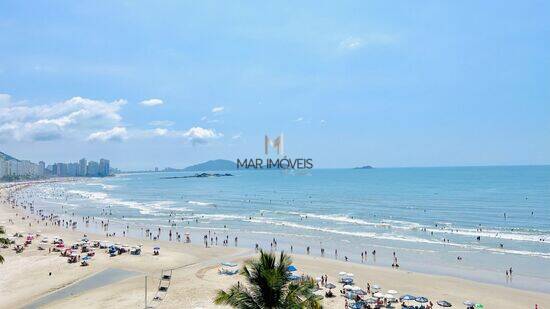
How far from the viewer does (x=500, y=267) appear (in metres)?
35.7

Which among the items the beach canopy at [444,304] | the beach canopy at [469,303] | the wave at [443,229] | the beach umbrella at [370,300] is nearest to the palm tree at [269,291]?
the beach umbrella at [370,300]

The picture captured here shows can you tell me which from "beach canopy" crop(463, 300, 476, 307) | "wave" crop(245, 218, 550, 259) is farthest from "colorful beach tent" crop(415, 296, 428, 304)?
"wave" crop(245, 218, 550, 259)

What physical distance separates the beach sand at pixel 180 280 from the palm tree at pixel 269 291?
14.6 metres

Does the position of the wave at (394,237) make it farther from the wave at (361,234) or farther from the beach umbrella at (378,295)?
the beach umbrella at (378,295)

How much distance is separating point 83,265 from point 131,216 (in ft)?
124

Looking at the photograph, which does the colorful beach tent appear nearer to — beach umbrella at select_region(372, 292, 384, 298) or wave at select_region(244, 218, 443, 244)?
beach umbrella at select_region(372, 292, 384, 298)

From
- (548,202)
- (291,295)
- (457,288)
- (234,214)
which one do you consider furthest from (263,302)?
(548,202)

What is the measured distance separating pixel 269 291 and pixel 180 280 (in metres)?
21.6

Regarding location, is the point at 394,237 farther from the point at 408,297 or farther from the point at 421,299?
the point at 421,299

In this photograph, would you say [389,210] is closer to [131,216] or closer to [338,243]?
[338,243]

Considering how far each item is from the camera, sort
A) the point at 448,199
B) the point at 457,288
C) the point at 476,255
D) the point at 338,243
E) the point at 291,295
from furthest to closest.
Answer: the point at 448,199, the point at 338,243, the point at 476,255, the point at 457,288, the point at 291,295

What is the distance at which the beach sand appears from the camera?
26922 millimetres

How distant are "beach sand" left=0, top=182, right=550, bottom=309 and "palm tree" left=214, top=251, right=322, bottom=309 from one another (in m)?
14.6

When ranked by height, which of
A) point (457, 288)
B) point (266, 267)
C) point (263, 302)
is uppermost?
point (266, 267)
